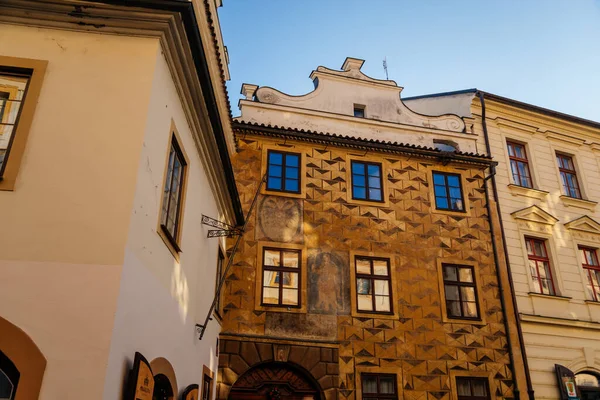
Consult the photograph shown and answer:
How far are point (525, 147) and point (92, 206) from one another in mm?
15160

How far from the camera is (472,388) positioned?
40.6ft

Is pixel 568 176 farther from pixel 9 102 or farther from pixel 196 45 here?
pixel 9 102

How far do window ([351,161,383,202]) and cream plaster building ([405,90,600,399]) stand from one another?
3867mm

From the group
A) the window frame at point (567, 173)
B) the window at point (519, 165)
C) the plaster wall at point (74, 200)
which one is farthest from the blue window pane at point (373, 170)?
the plaster wall at point (74, 200)

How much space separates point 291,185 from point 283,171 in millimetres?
437

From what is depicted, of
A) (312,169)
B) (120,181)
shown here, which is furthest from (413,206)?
(120,181)

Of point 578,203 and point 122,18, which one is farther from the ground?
point 578,203

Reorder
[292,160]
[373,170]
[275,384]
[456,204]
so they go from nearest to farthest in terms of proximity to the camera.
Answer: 1. [275,384]
2. [292,160]
3. [373,170]
4. [456,204]

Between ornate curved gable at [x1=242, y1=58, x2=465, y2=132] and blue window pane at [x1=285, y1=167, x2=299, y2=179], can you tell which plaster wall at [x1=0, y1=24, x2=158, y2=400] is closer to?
blue window pane at [x1=285, y1=167, x2=299, y2=179]

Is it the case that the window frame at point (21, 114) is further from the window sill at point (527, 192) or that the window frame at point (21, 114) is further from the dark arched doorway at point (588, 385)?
the dark arched doorway at point (588, 385)

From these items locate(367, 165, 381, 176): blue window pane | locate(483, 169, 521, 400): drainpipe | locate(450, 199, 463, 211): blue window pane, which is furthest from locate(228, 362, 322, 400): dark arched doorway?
locate(450, 199, 463, 211): blue window pane

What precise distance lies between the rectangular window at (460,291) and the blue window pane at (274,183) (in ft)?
15.7

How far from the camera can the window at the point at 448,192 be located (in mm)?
Answer: 14406

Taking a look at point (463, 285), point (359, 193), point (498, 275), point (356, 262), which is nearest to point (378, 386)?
point (356, 262)
